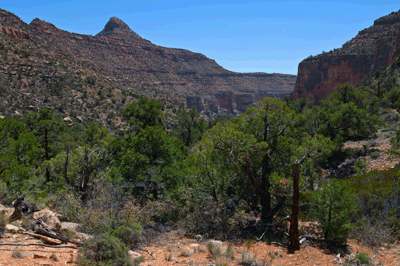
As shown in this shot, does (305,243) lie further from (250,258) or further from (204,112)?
(204,112)

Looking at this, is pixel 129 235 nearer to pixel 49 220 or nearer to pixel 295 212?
pixel 49 220

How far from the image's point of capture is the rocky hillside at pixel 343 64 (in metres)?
77.2

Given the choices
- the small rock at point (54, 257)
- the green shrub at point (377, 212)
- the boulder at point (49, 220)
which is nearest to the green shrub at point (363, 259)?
the green shrub at point (377, 212)

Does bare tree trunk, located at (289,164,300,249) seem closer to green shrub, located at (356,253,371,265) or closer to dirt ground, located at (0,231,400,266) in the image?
dirt ground, located at (0,231,400,266)

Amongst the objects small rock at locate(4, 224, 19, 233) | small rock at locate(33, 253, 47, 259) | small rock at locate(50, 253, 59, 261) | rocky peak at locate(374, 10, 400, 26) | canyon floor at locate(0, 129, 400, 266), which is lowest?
canyon floor at locate(0, 129, 400, 266)

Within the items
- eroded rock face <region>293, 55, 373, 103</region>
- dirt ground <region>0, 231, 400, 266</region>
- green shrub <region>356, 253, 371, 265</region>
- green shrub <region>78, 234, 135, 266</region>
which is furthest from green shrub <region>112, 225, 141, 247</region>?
eroded rock face <region>293, 55, 373, 103</region>

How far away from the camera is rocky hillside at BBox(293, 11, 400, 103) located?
77.2m

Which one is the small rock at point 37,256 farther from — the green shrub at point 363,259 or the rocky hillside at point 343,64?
the rocky hillside at point 343,64

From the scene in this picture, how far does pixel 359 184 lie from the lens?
11.4 metres

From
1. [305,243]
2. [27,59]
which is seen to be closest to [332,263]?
[305,243]

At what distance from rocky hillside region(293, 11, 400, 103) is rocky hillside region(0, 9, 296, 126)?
4541 cm

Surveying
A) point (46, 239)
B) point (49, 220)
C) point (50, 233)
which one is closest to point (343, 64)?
point (49, 220)

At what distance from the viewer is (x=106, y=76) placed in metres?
70.4

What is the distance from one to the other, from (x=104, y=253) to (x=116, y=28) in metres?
159
